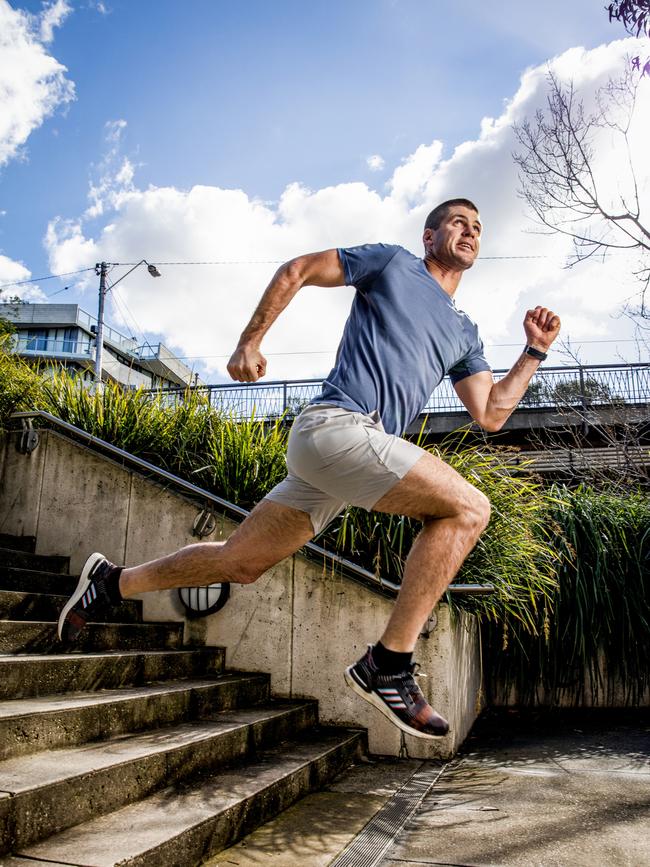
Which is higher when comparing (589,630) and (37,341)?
(37,341)

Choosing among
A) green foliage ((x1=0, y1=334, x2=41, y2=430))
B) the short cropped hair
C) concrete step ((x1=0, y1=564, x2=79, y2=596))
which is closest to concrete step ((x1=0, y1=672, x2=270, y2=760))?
concrete step ((x1=0, y1=564, x2=79, y2=596))

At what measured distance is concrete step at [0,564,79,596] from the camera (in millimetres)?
4137

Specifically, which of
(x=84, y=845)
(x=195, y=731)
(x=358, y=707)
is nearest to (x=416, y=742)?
(x=358, y=707)

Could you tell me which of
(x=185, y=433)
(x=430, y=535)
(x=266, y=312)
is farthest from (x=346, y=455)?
(x=185, y=433)

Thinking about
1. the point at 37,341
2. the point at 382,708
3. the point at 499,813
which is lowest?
the point at 499,813

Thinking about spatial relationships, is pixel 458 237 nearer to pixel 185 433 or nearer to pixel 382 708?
pixel 382 708

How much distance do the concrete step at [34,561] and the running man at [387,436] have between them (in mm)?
2026

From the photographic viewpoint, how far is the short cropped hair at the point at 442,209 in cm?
260

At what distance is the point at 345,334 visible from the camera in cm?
244

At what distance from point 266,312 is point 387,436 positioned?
1.92ft

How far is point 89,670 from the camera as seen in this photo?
3215 millimetres

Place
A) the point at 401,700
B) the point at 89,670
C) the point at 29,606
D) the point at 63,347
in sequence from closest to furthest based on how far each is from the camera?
the point at 401,700, the point at 89,670, the point at 29,606, the point at 63,347

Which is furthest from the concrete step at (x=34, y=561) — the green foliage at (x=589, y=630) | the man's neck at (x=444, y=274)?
the man's neck at (x=444, y=274)

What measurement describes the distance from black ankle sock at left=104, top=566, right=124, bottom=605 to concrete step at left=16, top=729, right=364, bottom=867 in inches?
29.1
